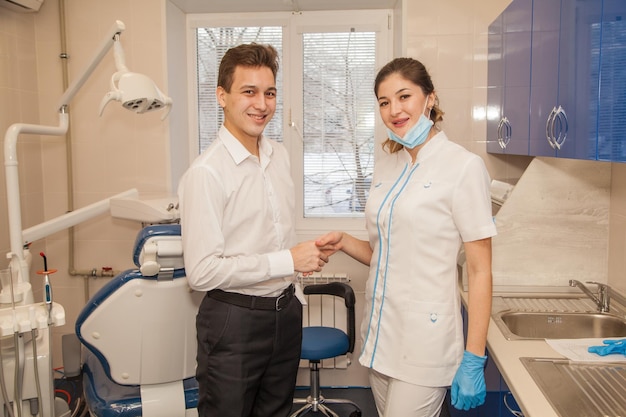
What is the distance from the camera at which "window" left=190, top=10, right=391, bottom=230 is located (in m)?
3.23

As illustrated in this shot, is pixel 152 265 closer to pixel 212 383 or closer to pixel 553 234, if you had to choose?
pixel 212 383

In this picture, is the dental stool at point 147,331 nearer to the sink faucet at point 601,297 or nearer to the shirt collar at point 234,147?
the shirt collar at point 234,147

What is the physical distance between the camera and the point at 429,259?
1529 mm

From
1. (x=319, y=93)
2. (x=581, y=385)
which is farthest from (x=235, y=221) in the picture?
(x=319, y=93)

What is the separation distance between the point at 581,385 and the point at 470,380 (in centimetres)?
27

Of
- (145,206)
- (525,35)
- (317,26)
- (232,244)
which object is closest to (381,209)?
(232,244)

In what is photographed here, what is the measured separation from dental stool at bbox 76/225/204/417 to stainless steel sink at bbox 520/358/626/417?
42.0 inches

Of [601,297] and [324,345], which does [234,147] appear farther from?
[601,297]

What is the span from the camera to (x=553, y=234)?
7.38 feet

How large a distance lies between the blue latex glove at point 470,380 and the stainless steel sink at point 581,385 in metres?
0.14

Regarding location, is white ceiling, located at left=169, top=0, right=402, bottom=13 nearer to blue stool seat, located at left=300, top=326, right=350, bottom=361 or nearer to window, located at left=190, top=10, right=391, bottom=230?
window, located at left=190, top=10, right=391, bottom=230

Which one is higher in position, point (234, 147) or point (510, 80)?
point (510, 80)

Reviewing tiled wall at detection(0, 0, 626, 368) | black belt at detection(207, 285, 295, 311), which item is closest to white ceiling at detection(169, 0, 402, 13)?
tiled wall at detection(0, 0, 626, 368)

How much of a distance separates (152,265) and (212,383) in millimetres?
399
